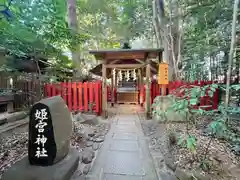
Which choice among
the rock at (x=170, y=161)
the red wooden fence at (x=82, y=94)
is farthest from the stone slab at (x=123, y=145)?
the red wooden fence at (x=82, y=94)

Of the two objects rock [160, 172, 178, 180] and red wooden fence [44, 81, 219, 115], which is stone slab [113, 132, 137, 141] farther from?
red wooden fence [44, 81, 219, 115]

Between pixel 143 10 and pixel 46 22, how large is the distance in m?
8.19

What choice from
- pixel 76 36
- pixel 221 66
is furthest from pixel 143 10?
pixel 76 36

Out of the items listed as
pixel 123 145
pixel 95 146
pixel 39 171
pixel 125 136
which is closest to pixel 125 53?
pixel 125 136

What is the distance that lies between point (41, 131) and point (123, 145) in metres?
2.15

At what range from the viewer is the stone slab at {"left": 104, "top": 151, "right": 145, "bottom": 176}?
2744 millimetres

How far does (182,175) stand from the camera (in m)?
2.44

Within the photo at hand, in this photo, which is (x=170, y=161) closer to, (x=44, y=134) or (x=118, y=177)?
(x=118, y=177)

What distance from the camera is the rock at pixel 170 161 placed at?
8.94 feet

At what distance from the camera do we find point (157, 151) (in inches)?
136

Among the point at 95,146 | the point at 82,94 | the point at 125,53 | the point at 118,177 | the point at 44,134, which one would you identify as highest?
the point at 125,53

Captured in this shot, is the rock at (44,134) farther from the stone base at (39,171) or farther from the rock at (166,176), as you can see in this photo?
→ the rock at (166,176)

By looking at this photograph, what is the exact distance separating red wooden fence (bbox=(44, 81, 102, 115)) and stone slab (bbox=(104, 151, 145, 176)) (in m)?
3.06

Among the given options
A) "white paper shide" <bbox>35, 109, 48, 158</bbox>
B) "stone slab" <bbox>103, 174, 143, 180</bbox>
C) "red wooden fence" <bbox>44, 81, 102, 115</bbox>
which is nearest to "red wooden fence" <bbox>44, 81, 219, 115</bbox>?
"red wooden fence" <bbox>44, 81, 102, 115</bbox>
